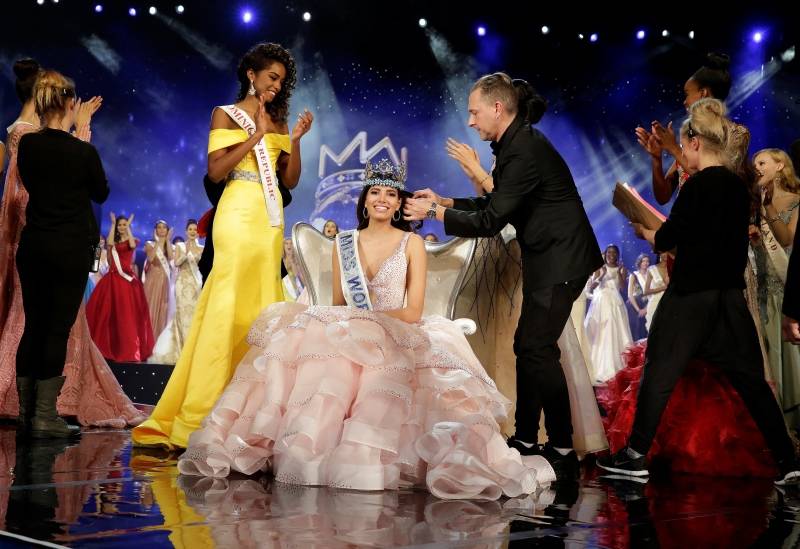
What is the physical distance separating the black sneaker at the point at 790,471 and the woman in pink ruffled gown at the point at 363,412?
831 millimetres

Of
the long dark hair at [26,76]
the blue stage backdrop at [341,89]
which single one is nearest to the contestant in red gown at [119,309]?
the blue stage backdrop at [341,89]

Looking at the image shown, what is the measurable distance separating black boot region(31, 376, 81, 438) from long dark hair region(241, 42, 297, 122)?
151 centimetres

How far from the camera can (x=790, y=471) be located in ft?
10.4

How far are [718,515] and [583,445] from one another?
3.84ft

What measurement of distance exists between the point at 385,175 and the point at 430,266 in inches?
27.3

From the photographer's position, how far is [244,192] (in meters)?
3.94

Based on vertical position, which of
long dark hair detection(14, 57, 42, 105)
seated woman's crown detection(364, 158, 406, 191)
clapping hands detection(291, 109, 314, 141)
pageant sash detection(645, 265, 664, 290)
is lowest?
seated woman's crown detection(364, 158, 406, 191)

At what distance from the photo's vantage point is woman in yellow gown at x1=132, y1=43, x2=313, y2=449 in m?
3.77

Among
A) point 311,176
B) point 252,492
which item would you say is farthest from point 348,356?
point 311,176

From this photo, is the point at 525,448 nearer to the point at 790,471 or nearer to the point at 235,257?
the point at 790,471

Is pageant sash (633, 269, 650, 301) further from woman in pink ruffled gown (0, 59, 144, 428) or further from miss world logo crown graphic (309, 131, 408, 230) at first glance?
woman in pink ruffled gown (0, 59, 144, 428)

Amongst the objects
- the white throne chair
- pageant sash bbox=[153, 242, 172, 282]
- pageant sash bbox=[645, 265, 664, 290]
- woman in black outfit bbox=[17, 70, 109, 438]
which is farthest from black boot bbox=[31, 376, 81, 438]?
pageant sash bbox=[645, 265, 664, 290]

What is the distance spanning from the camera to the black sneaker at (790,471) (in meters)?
3.15

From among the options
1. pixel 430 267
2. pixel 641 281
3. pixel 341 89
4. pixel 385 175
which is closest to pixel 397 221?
pixel 385 175
